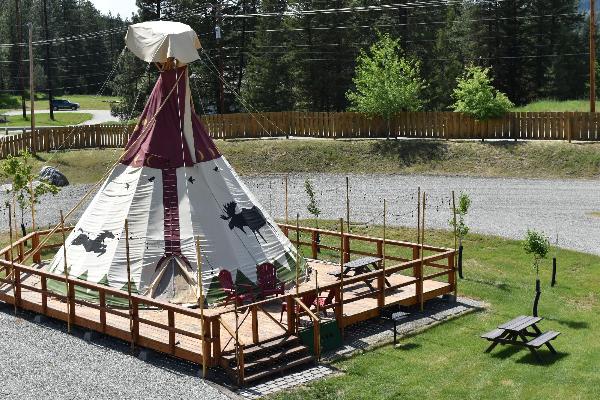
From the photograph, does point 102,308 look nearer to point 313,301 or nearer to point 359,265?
point 313,301

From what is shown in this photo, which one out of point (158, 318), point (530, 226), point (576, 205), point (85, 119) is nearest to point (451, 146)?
point (576, 205)

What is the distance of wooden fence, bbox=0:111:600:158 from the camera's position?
135 feet

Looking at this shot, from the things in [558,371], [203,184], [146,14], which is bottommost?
[558,371]

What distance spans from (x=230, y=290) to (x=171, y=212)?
2413 mm

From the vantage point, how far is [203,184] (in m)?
20.5

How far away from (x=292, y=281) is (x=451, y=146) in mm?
22928

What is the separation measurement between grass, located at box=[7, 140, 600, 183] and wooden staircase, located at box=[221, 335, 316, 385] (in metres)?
23.9

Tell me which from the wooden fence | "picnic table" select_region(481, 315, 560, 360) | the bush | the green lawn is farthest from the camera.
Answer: the green lawn

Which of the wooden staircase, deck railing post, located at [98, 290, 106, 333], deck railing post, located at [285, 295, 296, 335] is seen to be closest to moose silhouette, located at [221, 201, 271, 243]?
deck railing post, located at [98, 290, 106, 333]

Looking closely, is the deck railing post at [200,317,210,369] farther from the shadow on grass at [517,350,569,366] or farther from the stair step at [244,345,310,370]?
the shadow on grass at [517,350,569,366]

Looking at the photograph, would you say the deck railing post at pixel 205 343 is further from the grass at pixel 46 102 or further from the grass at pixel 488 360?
the grass at pixel 46 102

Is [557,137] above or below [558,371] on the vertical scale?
above

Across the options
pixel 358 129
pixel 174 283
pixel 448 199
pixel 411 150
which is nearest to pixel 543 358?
pixel 174 283

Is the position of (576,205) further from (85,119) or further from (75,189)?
(85,119)
